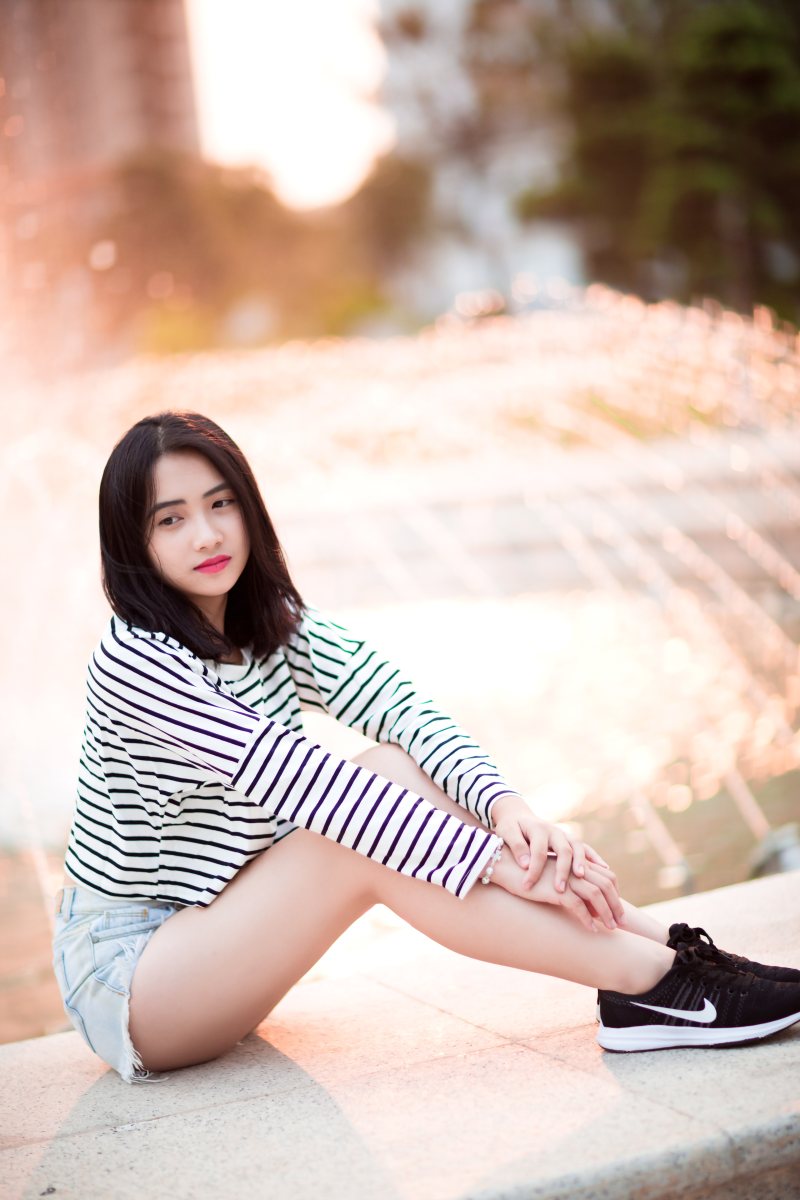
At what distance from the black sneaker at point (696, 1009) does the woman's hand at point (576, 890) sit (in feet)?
0.40

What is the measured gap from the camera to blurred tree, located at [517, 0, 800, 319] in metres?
24.0

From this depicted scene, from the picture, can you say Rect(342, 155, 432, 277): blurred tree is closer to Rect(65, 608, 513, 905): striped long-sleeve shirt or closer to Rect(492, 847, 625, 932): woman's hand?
Rect(65, 608, 513, 905): striped long-sleeve shirt

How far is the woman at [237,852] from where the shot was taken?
6.54 ft

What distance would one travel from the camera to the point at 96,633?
24.7ft

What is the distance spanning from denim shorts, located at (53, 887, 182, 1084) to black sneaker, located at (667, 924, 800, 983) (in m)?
0.85

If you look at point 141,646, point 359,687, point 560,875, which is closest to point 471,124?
point 359,687

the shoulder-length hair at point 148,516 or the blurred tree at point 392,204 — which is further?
the blurred tree at point 392,204

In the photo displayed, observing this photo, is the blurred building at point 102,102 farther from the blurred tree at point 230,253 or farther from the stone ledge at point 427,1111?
the stone ledge at point 427,1111

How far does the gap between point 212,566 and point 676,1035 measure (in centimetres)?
109

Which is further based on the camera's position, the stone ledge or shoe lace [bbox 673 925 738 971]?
shoe lace [bbox 673 925 738 971]

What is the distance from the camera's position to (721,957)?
204 centimetres

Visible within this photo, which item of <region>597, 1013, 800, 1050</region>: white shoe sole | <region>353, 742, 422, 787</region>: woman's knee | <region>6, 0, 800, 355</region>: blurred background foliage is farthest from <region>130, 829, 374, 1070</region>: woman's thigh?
<region>6, 0, 800, 355</region>: blurred background foliage

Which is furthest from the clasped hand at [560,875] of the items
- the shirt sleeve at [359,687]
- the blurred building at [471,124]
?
the blurred building at [471,124]

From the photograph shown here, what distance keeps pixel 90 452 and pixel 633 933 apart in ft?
30.7
